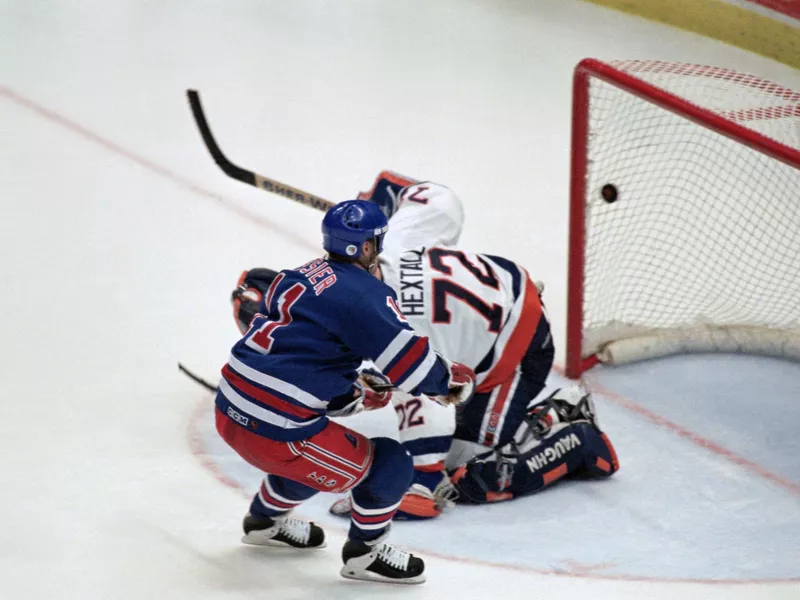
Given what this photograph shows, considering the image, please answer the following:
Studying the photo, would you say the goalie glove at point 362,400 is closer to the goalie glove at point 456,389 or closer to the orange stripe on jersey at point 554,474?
the goalie glove at point 456,389

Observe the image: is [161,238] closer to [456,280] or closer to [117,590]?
[456,280]

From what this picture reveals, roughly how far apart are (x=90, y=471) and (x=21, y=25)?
15.6ft

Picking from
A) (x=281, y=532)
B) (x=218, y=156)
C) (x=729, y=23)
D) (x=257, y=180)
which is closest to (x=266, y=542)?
(x=281, y=532)

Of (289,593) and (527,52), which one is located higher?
(527,52)

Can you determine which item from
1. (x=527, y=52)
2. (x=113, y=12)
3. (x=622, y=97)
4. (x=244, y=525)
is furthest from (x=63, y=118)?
(x=244, y=525)

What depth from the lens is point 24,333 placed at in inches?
151

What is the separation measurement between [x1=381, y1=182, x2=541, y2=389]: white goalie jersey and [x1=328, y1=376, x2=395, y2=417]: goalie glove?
311mm

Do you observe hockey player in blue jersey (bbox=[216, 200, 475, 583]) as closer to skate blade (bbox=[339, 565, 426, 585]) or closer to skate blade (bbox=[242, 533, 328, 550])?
skate blade (bbox=[339, 565, 426, 585])

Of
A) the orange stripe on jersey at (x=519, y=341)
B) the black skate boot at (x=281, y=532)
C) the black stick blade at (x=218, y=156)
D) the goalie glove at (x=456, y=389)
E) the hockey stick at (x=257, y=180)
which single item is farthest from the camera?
the black stick blade at (x=218, y=156)

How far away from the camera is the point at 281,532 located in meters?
2.75

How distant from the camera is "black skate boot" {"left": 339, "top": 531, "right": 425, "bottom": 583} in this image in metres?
2.63

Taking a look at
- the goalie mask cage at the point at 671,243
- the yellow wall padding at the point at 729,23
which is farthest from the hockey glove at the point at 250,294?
the yellow wall padding at the point at 729,23

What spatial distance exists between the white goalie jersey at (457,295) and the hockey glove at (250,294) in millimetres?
351

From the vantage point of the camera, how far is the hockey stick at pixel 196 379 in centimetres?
366
